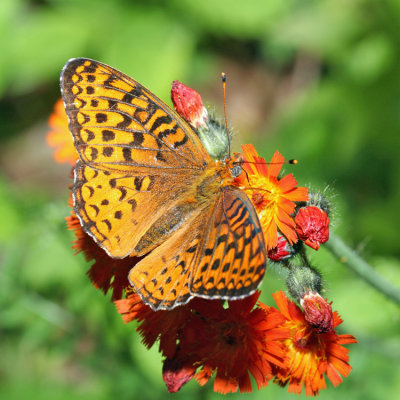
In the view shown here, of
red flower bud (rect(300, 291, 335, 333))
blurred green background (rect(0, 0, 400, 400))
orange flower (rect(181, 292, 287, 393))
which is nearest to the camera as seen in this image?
red flower bud (rect(300, 291, 335, 333))

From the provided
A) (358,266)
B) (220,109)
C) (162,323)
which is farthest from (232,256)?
(220,109)

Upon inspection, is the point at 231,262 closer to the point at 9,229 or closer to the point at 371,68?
the point at 9,229

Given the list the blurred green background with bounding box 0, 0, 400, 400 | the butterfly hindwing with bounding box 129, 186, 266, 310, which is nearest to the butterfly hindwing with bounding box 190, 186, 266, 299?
the butterfly hindwing with bounding box 129, 186, 266, 310

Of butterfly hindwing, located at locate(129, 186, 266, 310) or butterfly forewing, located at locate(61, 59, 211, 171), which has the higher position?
butterfly forewing, located at locate(61, 59, 211, 171)

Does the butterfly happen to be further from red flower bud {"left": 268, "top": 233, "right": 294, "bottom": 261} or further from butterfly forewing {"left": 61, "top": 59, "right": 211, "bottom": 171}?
red flower bud {"left": 268, "top": 233, "right": 294, "bottom": 261}

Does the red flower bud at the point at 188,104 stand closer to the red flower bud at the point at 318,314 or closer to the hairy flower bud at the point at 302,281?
the hairy flower bud at the point at 302,281

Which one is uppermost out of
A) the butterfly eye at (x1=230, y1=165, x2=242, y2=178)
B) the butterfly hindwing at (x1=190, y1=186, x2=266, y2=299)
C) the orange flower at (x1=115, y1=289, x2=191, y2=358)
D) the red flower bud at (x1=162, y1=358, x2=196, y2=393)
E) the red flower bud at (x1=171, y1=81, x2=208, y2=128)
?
the red flower bud at (x1=171, y1=81, x2=208, y2=128)
